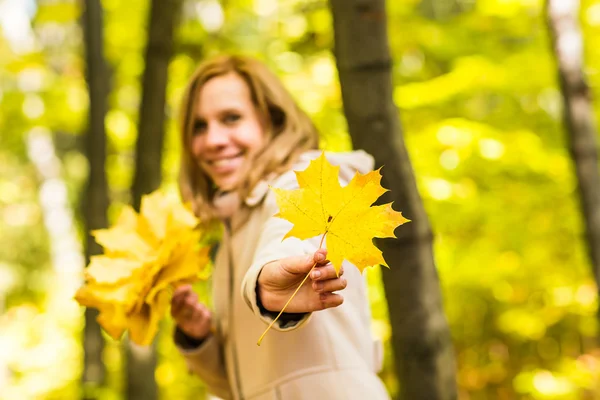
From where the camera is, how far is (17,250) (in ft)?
52.5

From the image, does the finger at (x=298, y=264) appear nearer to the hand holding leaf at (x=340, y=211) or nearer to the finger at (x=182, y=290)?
the hand holding leaf at (x=340, y=211)

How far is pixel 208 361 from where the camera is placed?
177 cm

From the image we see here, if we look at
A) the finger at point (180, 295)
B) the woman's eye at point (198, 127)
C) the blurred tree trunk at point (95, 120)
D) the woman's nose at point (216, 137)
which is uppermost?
the blurred tree trunk at point (95, 120)

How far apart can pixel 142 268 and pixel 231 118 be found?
0.49 metres

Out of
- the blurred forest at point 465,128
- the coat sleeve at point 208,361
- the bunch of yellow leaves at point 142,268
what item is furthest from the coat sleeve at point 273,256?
the blurred forest at point 465,128

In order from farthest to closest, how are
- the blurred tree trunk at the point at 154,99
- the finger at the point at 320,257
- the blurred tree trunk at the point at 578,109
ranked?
the blurred tree trunk at the point at 154,99
the blurred tree trunk at the point at 578,109
the finger at the point at 320,257

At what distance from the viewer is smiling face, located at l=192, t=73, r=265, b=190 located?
1633 mm

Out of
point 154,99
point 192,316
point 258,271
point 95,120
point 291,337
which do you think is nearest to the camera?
point 258,271

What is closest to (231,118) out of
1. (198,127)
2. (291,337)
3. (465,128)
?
(198,127)

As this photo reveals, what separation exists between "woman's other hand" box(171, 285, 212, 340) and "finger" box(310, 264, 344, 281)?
32.2 inches

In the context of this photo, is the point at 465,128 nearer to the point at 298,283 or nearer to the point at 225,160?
the point at 225,160

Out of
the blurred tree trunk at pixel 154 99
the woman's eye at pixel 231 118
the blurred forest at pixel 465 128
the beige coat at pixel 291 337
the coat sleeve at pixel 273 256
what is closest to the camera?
the coat sleeve at pixel 273 256

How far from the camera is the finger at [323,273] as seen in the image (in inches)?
35.7

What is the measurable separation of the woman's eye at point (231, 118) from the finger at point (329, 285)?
2.72 feet
